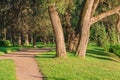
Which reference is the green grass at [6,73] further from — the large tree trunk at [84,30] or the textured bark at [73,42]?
the textured bark at [73,42]

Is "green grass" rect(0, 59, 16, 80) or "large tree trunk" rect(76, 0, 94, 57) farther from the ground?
"large tree trunk" rect(76, 0, 94, 57)

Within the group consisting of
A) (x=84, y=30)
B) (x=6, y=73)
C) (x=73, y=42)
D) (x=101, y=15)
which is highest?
(x=101, y=15)

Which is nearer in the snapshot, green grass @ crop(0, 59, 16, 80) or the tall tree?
green grass @ crop(0, 59, 16, 80)

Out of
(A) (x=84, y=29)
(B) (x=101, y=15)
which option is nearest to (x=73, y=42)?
(B) (x=101, y=15)

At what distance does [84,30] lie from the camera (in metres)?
27.0

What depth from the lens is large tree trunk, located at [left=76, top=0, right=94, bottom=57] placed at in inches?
1044

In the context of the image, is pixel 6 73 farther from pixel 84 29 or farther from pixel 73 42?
pixel 73 42

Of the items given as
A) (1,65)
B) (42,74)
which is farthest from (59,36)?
(42,74)

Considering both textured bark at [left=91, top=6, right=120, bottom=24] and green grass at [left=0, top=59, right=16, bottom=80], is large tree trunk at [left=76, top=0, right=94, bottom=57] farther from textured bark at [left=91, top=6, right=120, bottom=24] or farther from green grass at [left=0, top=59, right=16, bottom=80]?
green grass at [left=0, top=59, right=16, bottom=80]

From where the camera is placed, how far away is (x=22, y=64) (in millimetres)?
20516

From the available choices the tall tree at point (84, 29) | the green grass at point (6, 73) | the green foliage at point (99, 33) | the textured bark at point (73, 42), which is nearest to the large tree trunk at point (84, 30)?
the tall tree at point (84, 29)

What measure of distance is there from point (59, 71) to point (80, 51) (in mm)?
9463

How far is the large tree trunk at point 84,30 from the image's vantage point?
2652 cm

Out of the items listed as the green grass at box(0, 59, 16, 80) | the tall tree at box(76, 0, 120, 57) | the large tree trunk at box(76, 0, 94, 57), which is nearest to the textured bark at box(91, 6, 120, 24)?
the tall tree at box(76, 0, 120, 57)
